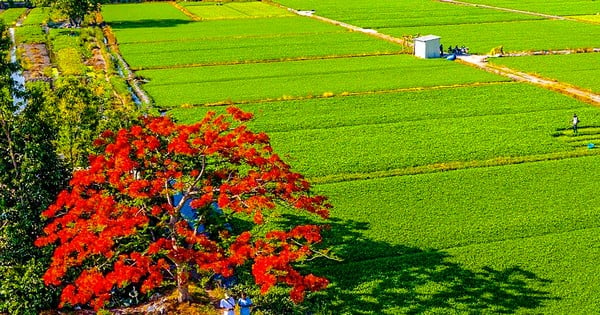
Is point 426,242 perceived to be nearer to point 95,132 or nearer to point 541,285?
point 541,285

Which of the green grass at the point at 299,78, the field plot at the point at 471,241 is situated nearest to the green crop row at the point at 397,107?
the green grass at the point at 299,78

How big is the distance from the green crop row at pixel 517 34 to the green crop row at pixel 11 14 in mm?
48133

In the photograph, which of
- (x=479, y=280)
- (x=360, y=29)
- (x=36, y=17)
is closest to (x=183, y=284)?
(x=479, y=280)

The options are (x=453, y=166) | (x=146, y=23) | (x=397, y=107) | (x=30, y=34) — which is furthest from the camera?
(x=146, y=23)

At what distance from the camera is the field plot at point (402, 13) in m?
78.4

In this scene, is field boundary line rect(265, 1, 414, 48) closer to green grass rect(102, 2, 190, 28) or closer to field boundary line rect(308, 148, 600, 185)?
green grass rect(102, 2, 190, 28)

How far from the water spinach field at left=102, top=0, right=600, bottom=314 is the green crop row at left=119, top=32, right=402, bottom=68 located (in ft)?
0.86

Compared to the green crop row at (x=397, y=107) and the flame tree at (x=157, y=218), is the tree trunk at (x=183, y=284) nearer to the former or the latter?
the flame tree at (x=157, y=218)

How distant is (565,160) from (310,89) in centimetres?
1953

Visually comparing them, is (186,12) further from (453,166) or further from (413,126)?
(453,166)

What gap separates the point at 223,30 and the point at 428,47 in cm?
2798

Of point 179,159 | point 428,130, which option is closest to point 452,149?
point 428,130

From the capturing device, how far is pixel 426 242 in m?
23.4

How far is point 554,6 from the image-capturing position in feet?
295
